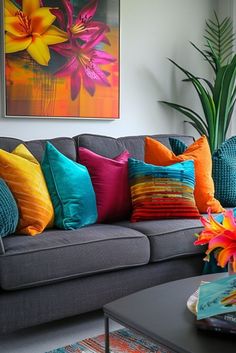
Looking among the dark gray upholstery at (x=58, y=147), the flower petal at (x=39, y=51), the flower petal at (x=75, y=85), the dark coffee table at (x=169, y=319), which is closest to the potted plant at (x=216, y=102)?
the flower petal at (x=75, y=85)

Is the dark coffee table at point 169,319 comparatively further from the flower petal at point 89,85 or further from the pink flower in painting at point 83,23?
the pink flower in painting at point 83,23

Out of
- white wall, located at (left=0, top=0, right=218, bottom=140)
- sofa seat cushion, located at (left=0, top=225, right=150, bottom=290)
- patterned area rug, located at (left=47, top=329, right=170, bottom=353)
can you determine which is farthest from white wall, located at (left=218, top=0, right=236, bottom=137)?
patterned area rug, located at (left=47, top=329, right=170, bottom=353)

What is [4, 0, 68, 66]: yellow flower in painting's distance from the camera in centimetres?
272

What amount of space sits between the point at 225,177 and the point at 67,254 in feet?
4.47

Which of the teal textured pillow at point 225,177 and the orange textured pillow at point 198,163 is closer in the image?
the orange textured pillow at point 198,163

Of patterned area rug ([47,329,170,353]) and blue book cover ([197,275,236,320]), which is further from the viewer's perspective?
patterned area rug ([47,329,170,353])

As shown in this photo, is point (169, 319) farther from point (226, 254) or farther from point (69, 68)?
point (69, 68)

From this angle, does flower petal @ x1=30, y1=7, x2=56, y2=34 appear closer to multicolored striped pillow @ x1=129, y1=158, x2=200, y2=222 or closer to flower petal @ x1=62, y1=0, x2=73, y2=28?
flower petal @ x1=62, y1=0, x2=73, y2=28

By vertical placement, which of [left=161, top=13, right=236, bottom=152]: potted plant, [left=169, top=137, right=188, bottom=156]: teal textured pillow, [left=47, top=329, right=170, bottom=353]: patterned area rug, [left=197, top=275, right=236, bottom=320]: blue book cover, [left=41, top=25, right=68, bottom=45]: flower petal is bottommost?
[left=47, top=329, right=170, bottom=353]: patterned area rug

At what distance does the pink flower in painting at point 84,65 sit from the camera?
2.97 metres

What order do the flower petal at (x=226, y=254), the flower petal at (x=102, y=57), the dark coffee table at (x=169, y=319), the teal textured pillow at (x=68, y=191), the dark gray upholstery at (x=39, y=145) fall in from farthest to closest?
the flower petal at (x=102, y=57), the dark gray upholstery at (x=39, y=145), the teal textured pillow at (x=68, y=191), the flower petal at (x=226, y=254), the dark coffee table at (x=169, y=319)

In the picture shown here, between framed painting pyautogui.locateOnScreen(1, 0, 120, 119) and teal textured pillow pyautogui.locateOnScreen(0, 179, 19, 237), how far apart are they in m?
0.94

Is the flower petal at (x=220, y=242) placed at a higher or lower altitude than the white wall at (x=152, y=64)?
lower

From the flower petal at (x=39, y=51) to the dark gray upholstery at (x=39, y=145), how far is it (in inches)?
24.1
